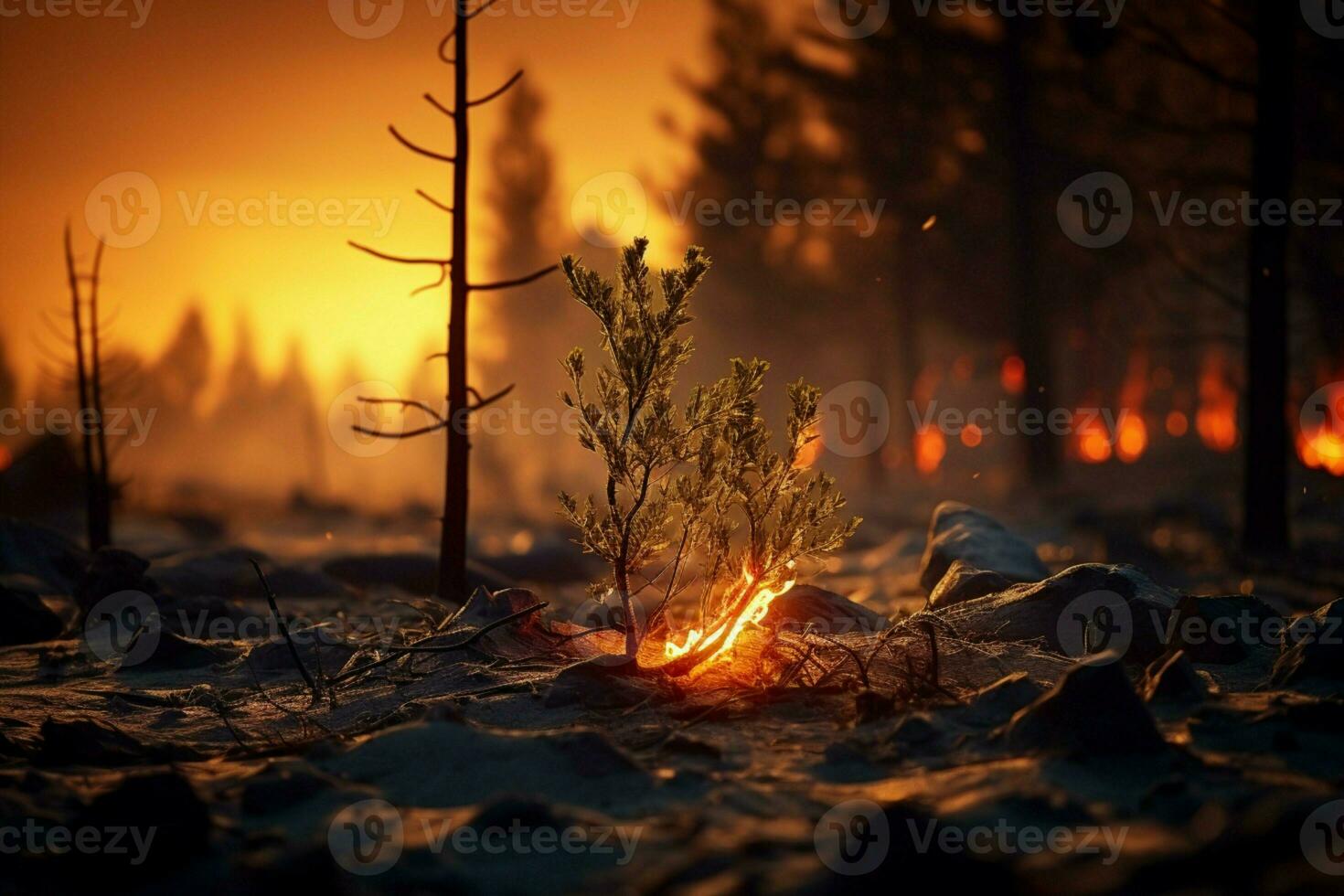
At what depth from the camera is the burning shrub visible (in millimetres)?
6250

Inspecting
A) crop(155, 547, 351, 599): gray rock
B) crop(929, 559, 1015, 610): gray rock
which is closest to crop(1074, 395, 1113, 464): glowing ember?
crop(155, 547, 351, 599): gray rock

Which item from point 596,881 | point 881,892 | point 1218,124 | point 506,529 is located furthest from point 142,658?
point 506,529

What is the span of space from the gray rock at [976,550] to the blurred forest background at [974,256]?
223 inches

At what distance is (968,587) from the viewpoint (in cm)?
832

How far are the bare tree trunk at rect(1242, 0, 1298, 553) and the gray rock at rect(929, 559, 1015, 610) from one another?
7015mm

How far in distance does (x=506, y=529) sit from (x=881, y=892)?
22.9 m

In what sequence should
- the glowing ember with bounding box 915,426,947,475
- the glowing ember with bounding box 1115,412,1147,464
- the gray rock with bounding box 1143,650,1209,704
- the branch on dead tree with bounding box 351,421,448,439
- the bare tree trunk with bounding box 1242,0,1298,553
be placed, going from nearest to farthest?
the gray rock with bounding box 1143,650,1209,704
the branch on dead tree with bounding box 351,421,448,439
the bare tree trunk with bounding box 1242,0,1298,553
the glowing ember with bounding box 1115,412,1147,464
the glowing ember with bounding box 915,426,947,475

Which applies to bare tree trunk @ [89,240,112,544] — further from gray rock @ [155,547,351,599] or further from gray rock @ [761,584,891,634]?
gray rock @ [761,584,891,634]

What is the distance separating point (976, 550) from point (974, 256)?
1964 centimetres

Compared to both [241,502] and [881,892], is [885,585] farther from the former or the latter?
[241,502]

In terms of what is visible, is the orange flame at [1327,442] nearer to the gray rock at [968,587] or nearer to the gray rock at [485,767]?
the gray rock at [968,587]

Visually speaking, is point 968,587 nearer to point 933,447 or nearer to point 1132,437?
point 1132,437

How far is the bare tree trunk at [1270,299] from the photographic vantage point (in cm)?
1356

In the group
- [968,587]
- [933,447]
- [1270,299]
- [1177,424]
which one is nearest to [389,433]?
[968,587]
